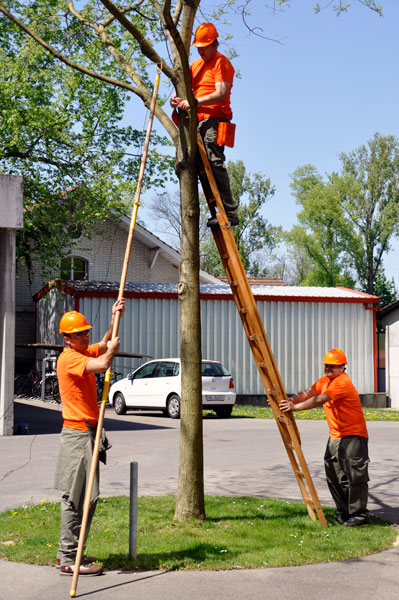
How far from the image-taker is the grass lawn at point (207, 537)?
715 centimetres

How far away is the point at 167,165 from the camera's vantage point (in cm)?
3247

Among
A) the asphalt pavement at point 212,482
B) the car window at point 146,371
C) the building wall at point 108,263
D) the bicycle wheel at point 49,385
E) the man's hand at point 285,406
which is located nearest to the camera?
the asphalt pavement at point 212,482

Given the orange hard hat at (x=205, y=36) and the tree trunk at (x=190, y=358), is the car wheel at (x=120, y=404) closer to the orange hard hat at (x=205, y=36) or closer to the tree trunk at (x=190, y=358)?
the tree trunk at (x=190, y=358)

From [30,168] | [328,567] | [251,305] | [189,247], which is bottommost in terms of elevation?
[328,567]

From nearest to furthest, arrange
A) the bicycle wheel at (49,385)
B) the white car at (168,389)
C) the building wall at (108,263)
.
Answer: the white car at (168,389) → the bicycle wheel at (49,385) → the building wall at (108,263)

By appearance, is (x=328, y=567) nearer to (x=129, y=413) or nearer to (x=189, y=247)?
(x=189, y=247)

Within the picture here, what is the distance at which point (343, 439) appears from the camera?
8.80 meters

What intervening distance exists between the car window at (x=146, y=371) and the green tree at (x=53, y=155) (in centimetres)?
730

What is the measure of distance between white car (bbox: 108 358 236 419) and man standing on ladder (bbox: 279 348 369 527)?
14.2m

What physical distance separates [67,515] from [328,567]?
2.23 meters

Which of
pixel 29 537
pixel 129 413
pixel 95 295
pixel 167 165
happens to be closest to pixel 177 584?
pixel 29 537

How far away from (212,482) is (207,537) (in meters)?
3.81

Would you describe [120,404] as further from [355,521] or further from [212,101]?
[212,101]

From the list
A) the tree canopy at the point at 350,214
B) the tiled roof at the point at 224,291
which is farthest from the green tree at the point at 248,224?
the tiled roof at the point at 224,291
